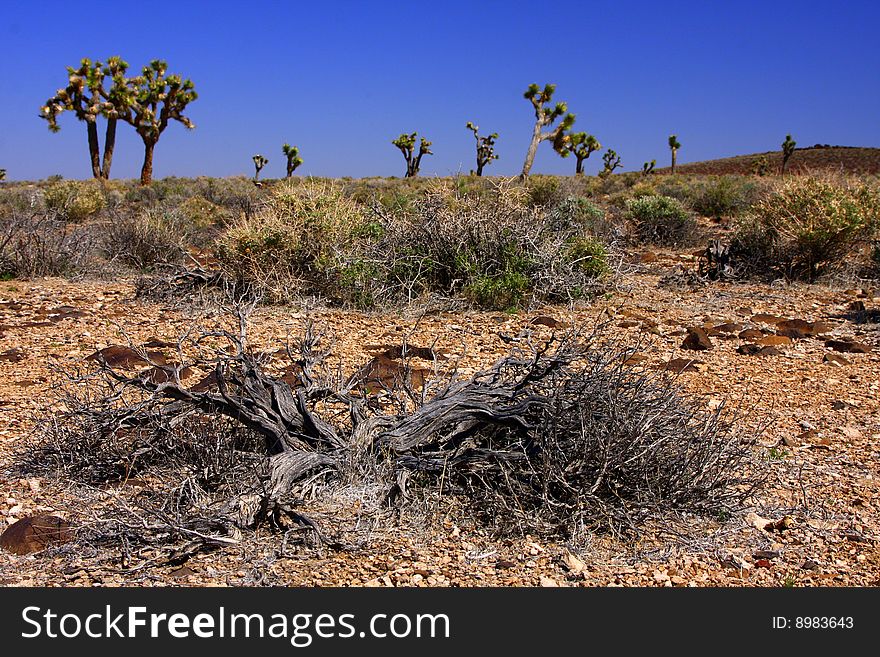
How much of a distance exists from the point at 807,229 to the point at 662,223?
372 cm

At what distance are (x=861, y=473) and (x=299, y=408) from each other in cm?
283

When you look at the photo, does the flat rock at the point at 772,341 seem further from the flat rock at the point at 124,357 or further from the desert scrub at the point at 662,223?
the desert scrub at the point at 662,223

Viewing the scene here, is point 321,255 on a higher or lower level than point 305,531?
higher

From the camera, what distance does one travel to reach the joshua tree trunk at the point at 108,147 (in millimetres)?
28516

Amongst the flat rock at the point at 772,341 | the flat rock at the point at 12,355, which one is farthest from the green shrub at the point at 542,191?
the flat rock at the point at 12,355

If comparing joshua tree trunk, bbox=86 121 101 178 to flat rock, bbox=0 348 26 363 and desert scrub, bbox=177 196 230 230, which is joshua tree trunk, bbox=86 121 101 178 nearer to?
desert scrub, bbox=177 196 230 230

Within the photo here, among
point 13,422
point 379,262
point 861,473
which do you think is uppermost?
point 379,262

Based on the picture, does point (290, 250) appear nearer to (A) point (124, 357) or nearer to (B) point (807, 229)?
(A) point (124, 357)

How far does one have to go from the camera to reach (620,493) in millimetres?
3217

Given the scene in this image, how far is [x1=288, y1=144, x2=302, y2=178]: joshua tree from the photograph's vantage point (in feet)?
123

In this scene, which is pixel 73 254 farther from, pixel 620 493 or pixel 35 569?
pixel 620 493

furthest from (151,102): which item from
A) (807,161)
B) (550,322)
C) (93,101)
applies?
(807,161)

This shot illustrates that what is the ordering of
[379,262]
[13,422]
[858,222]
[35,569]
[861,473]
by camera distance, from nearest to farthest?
[35,569]
[861,473]
[13,422]
[379,262]
[858,222]

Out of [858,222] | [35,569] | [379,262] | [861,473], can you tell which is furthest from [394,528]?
[858,222]
